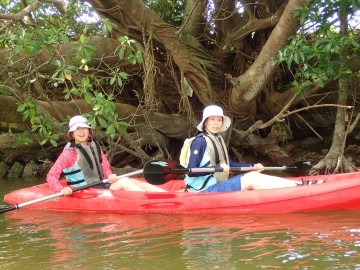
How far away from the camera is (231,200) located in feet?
15.7

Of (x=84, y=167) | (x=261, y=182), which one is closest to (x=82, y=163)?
(x=84, y=167)

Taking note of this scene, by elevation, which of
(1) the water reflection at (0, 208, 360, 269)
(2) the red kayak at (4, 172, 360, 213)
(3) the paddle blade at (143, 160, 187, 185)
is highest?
(3) the paddle blade at (143, 160, 187, 185)

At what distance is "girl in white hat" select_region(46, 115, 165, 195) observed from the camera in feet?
17.8

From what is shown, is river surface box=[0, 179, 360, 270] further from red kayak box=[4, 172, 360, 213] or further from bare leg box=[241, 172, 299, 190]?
bare leg box=[241, 172, 299, 190]

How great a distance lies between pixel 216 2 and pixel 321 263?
5.53m

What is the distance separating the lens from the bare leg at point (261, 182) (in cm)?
492

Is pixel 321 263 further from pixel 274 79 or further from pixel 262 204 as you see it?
pixel 274 79

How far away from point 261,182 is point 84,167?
6.07 ft

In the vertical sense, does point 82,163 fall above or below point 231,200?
above

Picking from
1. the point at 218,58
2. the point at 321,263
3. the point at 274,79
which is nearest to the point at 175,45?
the point at 218,58

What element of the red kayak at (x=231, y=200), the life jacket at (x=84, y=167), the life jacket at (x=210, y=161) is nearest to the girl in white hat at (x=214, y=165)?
the life jacket at (x=210, y=161)

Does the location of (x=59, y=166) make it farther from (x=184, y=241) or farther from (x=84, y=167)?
(x=184, y=241)

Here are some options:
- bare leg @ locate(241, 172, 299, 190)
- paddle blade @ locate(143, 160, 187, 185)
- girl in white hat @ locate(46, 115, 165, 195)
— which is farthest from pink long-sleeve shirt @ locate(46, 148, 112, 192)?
bare leg @ locate(241, 172, 299, 190)

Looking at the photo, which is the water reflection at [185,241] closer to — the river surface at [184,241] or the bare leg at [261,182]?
the river surface at [184,241]
